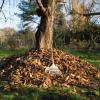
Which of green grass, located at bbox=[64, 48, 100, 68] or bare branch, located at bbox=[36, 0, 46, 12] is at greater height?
bare branch, located at bbox=[36, 0, 46, 12]

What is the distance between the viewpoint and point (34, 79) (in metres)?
12.6

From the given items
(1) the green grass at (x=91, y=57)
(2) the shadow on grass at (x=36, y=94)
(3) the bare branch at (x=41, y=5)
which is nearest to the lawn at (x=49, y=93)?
(2) the shadow on grass at (x=36, y=94)

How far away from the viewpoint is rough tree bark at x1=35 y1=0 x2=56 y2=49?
1548cm

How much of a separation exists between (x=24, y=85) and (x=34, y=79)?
0.65m

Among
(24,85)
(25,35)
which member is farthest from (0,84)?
(25,35)

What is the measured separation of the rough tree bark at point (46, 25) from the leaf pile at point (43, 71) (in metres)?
0.57

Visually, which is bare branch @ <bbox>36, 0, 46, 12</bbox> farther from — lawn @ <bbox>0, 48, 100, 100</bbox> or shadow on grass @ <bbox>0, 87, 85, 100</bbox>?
shadow on grass @ <bbox>0, 87, 85, 100</bbox>

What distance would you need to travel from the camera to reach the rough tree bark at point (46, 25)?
15.5 metres

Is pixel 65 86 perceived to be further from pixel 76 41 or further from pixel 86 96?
pixel 76 41

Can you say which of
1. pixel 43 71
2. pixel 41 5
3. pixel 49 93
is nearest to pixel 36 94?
pixel 49 93

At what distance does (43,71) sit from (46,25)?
119 inches

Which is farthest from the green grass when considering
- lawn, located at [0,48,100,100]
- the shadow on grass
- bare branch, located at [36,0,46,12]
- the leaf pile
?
the shadow on grass

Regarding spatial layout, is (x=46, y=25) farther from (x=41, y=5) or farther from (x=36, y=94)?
(x=36, y=94)

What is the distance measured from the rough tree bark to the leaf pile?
0.57 meters
